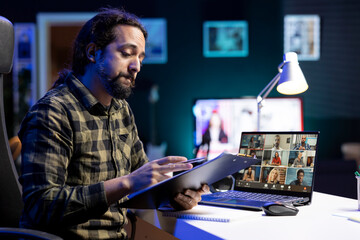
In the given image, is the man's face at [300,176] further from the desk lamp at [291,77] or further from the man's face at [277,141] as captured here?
the desk lamp at [291,77]

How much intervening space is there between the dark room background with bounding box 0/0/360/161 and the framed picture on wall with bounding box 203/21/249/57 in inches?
2.2

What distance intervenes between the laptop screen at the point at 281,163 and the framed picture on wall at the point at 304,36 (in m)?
3.28

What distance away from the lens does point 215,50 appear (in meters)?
4.51

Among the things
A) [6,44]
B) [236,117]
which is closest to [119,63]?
[6,44]

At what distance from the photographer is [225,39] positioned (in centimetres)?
452

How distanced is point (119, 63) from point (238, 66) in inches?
130

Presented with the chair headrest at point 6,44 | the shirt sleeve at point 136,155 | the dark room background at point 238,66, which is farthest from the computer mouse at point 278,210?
the dark room background at point 238,66

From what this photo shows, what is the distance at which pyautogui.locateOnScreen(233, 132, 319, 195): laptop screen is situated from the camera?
4.48 ft

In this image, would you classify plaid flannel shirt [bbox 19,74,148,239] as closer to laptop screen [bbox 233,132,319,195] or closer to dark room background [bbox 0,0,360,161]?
laptop screen [bbox 233,132,319,195]

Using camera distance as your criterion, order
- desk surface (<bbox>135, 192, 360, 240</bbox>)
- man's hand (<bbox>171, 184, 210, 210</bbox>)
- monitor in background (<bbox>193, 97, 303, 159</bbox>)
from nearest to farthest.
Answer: desk surface (<bbox>135, 192, 360, 240</bbox>)
man's hand (<bbox>171, 184, 210, 210</bbox>)
monitor in background (<bbox>193, 97, 303, 159</bbox>)

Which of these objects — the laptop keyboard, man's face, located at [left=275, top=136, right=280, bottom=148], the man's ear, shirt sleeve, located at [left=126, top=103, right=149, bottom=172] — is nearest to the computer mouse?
the laptop keyboard

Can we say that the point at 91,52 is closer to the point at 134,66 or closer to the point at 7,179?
the point at 134,66

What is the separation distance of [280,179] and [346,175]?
130 centimetres

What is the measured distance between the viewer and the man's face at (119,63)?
1360 millimetres
